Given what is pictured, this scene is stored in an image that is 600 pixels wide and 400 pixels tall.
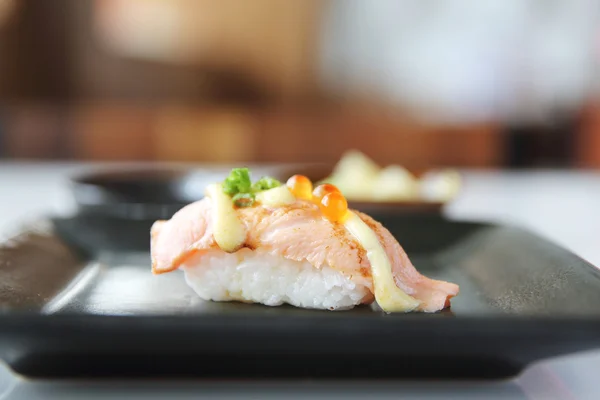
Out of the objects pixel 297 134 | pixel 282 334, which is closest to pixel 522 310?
pixel 282 334

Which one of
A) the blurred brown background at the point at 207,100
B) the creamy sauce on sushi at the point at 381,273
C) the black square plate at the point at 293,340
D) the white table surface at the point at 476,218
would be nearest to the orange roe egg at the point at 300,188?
the creamy sauce on sushi at the point at 381,273

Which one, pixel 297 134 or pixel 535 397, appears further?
pixel 297 134

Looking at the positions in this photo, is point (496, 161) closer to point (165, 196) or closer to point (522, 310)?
point (165, 196)

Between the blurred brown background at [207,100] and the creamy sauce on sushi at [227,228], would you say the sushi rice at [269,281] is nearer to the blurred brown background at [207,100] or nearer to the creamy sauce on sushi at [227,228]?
the creamy sauce on sushi at [227,228]

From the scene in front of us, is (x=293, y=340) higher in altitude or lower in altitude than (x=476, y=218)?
higher

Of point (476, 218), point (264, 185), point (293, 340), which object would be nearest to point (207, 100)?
point (476, 218)

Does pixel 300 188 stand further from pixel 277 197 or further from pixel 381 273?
pixel 381 273
